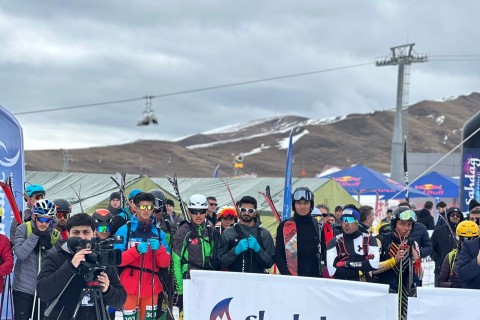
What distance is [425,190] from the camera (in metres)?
31.4

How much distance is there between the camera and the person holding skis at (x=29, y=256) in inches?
291

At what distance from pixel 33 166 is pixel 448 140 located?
3627 inches

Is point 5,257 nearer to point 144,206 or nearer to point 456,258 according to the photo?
point 144,206

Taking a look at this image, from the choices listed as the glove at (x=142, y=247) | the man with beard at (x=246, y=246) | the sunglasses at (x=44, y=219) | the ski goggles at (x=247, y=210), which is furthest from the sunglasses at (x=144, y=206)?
the sunglasses at (x=44, y=219)

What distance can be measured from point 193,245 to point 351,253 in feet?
5.40

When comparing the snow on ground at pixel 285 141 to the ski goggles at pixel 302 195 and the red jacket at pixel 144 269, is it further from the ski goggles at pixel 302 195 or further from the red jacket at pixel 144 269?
the red jacket at pixel 144 269

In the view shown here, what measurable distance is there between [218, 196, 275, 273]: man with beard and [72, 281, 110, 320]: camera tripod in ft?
8.32

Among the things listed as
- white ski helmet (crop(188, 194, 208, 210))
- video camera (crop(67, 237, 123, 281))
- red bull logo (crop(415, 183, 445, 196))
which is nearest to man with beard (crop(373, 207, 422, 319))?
white ski helmet (crop(188, 194, 208, 210))

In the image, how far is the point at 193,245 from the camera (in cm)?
816

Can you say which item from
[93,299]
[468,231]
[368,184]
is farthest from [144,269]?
[368,184]

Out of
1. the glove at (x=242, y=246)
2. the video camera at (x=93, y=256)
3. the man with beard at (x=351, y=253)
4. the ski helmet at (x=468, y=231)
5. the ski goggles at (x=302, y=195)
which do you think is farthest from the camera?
the ski helmet at (x=468, y=231)

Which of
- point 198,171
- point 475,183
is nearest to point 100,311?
point 475,183

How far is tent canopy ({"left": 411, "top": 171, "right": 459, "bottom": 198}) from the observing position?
30672 millimetres

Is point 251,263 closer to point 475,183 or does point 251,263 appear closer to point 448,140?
point 475,183
